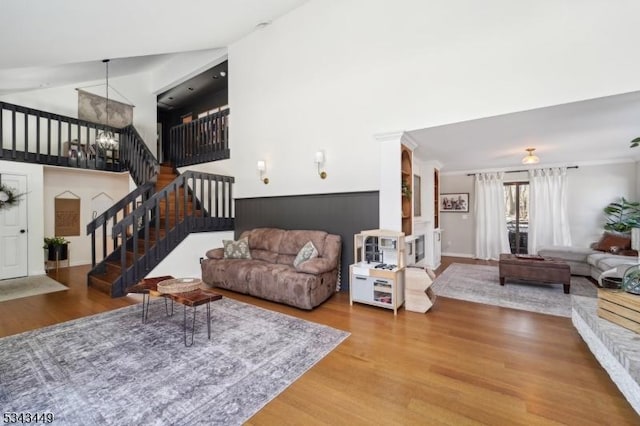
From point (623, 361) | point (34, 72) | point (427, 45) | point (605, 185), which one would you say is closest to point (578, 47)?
point (427, 45)

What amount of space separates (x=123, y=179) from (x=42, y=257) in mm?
2728

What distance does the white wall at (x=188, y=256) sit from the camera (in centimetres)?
459

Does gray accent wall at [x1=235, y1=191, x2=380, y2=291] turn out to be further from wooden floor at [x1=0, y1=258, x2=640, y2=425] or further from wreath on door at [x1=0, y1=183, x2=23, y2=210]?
wreath on door at [x1=0, y1=183, x2=23, y2=210]

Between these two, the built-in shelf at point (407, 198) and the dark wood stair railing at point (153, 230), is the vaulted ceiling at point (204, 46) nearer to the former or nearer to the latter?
the built-in shelf at point (407, 198)

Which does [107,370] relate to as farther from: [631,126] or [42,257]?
[631,126]

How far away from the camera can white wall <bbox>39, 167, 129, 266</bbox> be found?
6383 mm

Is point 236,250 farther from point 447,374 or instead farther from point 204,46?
point 204,46

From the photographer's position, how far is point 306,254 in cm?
409

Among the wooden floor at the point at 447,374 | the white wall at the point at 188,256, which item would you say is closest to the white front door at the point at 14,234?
the wooden floor at the point at 447,374

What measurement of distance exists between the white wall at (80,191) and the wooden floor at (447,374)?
3.99 metres

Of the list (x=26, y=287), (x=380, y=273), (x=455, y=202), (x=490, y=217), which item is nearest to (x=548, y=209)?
(x=490, y=217)

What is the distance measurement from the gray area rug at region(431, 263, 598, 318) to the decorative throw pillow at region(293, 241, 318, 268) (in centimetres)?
209

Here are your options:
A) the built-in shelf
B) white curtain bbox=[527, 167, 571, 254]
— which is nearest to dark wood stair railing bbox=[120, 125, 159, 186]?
the built-in shelf

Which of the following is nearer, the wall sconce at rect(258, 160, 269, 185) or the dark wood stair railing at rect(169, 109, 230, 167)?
the wall sconce at rect(258, 160, 269, 185)
